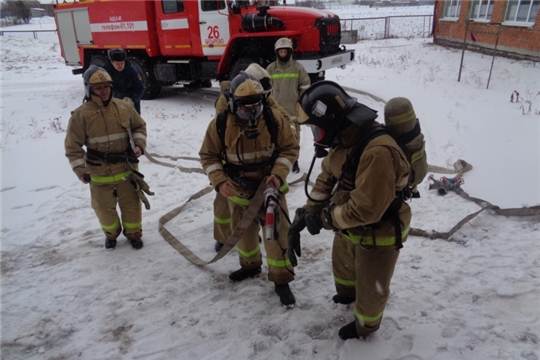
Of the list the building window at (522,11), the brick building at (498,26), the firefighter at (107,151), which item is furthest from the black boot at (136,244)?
the building window at (522,11)

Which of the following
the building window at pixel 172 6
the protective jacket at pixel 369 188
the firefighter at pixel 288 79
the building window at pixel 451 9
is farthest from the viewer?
the building window at pixel 451 9

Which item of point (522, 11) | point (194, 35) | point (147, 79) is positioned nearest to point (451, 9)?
point (522, 11)

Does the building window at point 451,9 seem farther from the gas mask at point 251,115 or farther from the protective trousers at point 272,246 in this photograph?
the protective trousers at point 272,246

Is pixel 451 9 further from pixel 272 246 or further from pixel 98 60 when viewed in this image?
pixel 272 246

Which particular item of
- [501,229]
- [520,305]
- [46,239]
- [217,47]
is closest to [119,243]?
[46,239]

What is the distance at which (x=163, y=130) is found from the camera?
7418 mm

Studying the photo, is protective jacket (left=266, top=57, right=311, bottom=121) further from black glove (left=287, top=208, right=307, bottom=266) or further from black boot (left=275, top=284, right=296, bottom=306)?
black glove (left=287, top=208, right=307, bottom=266)

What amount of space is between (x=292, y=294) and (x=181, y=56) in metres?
8.34

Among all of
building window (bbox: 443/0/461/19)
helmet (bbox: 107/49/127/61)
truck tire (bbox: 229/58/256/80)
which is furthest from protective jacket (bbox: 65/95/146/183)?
building window (bbox: 443/0/461/19)

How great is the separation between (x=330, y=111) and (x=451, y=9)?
1903 centimetres

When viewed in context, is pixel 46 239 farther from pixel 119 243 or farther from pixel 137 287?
pixel 137 287

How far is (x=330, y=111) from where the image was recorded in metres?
2.06

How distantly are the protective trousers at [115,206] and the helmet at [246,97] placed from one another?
A: 168 cm

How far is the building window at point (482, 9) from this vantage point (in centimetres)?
1417
